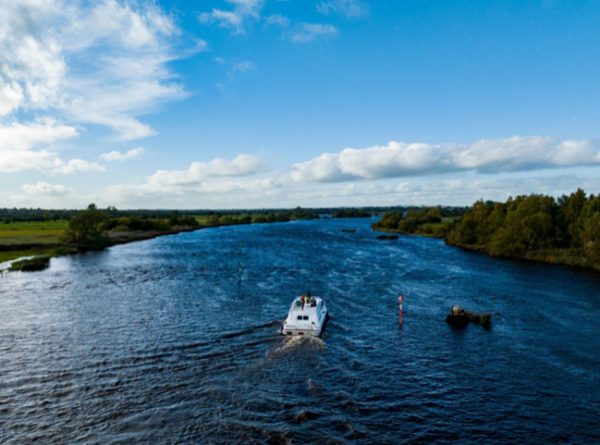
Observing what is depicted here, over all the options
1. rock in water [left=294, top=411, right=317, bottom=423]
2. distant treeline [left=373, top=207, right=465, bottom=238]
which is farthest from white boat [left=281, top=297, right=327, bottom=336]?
Result: distant treeline [left=373, top=207, right=465, bottom=238]

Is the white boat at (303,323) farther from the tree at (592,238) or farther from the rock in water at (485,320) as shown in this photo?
the tree at (592,238)

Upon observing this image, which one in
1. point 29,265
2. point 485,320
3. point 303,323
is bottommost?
point 485,320

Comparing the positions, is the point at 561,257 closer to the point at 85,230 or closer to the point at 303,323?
the point at 303,323

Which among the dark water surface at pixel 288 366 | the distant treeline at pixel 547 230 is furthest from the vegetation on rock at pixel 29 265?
the distant treeline at pixel 547 230

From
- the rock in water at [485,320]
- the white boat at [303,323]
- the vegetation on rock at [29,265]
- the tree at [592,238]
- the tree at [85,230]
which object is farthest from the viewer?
the tree at [85,230]

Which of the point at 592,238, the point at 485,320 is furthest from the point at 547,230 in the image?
the point at 485,320

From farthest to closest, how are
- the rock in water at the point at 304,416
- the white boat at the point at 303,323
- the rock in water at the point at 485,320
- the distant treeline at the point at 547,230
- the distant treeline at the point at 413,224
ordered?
the distant treeline at the point at 413,224 < the distant treeline at the point at 547,230 < the rock in water at the point at 485,320 < the white boat at the point at 303,323 < the rock in water at the point at 304,416
